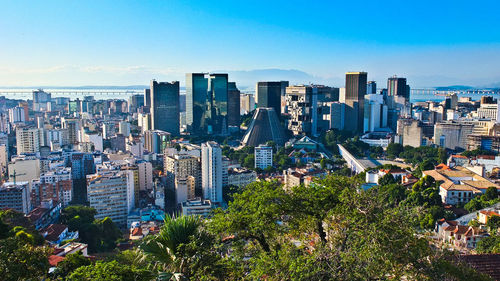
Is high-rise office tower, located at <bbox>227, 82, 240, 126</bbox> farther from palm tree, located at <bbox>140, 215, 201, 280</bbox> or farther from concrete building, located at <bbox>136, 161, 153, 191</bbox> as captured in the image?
palm tree, located at <bbox>140, 215, 201, 280</bbox>

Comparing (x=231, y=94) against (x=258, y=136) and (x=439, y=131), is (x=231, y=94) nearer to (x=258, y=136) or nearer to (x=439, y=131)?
(x=258, y=136)

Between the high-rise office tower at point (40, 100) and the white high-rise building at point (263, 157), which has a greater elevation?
the high-rise office tower at point (40, 100)

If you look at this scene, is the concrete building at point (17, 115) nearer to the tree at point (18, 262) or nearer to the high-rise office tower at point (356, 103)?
the high-rise office tower at point (356, 103)

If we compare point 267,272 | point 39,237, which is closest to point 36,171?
point 39,237

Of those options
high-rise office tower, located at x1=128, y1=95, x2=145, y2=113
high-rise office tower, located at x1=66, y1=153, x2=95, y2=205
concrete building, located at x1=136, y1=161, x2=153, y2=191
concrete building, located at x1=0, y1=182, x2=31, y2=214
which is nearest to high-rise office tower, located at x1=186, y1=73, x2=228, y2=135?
high-rise office tower, located at x1=66, y1=153, x2=95, y2=205

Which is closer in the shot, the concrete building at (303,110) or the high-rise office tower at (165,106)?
the concrete building at (303,110)

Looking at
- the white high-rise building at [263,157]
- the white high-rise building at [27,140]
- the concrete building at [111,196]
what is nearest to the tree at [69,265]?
the concrete building at [111,196]

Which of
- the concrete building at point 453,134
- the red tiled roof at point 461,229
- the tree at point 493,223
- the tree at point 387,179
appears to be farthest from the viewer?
the concrete building at point 453,134

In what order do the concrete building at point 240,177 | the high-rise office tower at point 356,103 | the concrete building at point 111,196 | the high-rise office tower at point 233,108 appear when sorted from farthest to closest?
1. the high-rise office tower at point 233,108
2. the high-rise office tower at point 356,103
3. the concrete building at point 240,177
4. the concrete building at point 111,196
